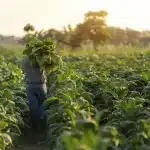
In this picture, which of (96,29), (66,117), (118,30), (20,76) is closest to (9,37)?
(118,30)

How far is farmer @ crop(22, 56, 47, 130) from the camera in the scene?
9.24 metres

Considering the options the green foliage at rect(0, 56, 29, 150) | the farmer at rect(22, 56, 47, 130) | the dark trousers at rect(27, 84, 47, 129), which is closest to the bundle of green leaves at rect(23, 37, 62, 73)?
the farmer at rect(22, 56, 47, 130)

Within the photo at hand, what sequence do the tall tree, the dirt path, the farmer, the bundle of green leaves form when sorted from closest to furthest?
the dirt path → the bundle of green leaves → the farmer → the tall tree

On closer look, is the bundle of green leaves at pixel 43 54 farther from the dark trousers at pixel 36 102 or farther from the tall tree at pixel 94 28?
the tall tree at pixel 94 28

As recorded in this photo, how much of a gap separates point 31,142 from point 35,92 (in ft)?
3.57

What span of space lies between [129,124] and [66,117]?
1.15 metres

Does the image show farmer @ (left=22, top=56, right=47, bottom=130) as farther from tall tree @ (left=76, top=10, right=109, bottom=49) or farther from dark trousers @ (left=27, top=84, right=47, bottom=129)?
tall tree @ (left=76, top=10, right=109, bottom=49)

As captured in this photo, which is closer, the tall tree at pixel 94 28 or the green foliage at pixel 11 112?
the green foliage at pixel 11 112

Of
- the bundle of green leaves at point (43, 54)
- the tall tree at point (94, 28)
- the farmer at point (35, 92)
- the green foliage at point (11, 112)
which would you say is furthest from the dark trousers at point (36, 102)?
the tall tree at point (94, 28)

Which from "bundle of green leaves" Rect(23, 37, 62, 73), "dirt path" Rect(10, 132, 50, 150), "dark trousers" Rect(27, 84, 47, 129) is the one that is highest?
"bundle of green leaves" Rect(23, 37, 62, 73)

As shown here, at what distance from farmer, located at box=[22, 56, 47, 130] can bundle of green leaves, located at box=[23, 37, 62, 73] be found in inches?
8.0

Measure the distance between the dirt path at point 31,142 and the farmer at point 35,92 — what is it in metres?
0.25

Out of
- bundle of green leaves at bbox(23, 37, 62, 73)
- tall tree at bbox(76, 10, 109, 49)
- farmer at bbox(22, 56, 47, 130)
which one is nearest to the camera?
bundle of green leaves at bbox(23, 37, 62, 73)

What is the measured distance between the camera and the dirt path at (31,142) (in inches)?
321
